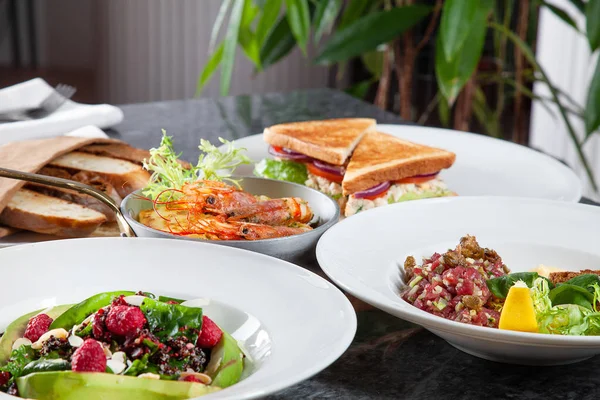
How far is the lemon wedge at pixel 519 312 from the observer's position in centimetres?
109

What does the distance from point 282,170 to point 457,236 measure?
2.23 feet

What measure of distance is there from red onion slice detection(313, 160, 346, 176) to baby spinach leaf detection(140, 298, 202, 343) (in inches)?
40.2

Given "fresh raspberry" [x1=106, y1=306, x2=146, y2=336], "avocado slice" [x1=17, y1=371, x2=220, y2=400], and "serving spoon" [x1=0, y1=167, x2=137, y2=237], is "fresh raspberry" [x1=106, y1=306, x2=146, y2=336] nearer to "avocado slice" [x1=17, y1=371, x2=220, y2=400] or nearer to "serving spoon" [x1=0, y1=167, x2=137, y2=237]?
"avocado slice" [x1=17, y1=371, x2=220, y2=400]

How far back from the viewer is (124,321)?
100 cm

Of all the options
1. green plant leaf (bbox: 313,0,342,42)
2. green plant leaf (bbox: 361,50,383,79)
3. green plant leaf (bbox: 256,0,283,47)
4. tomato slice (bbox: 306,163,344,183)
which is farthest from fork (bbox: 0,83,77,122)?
green plant leaf (bbox: 361,50,383,79)

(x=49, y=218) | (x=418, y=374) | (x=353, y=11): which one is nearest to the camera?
(x=418, y=374)

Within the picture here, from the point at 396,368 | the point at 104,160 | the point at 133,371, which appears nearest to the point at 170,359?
the point at 133,371

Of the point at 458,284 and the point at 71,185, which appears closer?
the point at 458,284

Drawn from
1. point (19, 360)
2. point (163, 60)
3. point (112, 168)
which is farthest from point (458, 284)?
point (163, 60)

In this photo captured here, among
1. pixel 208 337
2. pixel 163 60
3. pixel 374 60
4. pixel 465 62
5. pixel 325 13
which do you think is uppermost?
pixel 325 13

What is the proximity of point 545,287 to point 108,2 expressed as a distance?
526 centimetres

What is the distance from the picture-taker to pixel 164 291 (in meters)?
1.20

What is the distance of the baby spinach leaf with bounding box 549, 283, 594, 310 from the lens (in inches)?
46.3

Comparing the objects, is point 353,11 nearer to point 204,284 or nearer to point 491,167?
point 491,167
